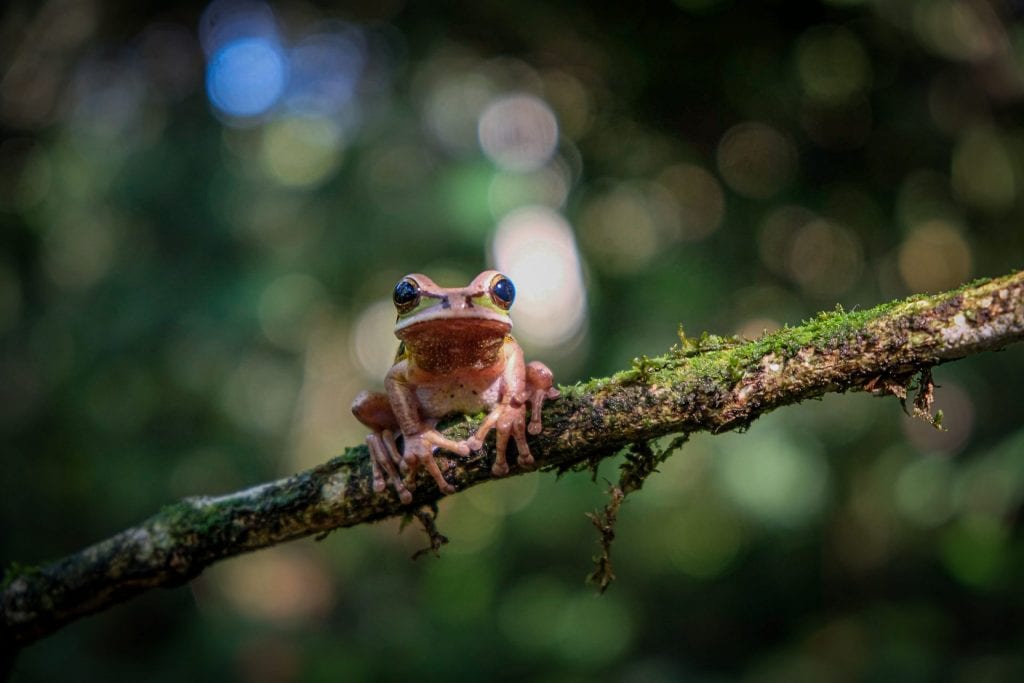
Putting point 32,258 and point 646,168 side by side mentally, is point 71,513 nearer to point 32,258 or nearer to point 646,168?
point 32,258

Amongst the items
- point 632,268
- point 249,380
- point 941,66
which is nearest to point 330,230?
point 249,380

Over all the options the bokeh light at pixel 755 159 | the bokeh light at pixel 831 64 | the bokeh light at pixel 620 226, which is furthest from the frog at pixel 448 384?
the bokeh light at pixel 831 64

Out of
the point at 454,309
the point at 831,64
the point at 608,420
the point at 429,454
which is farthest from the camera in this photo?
the point at 831,64

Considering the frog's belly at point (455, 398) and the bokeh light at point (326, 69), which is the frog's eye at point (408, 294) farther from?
the bokeh light at point (326, 69)

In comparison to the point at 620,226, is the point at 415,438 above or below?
below

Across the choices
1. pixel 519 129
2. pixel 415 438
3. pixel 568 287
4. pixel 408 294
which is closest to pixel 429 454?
pixel 415 438

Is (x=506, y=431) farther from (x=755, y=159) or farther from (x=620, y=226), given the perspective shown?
(x=755, y=159)
